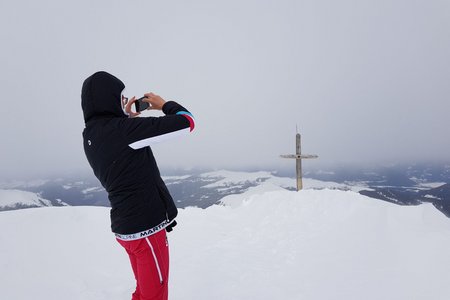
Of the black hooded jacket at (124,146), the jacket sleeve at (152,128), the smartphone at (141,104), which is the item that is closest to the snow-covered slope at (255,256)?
the black hooded jacket at (124,146)

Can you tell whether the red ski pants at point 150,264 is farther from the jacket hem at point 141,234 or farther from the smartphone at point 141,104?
the smartphone at point 141,104

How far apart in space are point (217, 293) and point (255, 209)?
505 centimetres

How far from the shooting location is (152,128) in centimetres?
199

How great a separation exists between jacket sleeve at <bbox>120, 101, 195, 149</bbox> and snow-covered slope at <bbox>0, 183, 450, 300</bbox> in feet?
8.98

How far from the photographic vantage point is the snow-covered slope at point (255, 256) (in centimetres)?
369

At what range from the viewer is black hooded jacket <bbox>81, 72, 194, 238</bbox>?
79.7 inches

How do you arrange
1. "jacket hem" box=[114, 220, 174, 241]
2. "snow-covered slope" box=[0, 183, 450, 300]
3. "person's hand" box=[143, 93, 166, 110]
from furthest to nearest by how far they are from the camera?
"snow-covered slope" box=[0, 183, 450, 300]
"person's hand" box=[143, 93, 166, 110]
"jacket hem" box=[114, 220, 174, 241]

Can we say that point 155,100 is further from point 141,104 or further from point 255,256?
point 255,256

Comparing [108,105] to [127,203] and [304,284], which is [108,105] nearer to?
[127,203]

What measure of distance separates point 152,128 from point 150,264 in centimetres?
117

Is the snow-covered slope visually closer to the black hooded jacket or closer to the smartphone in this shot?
the black hooded jacket

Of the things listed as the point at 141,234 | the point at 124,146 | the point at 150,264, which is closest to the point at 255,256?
the point at 150,264

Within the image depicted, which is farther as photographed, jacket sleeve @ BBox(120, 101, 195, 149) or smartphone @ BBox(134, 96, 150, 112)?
smartphone @ BBox(134, 96, 150, 112)

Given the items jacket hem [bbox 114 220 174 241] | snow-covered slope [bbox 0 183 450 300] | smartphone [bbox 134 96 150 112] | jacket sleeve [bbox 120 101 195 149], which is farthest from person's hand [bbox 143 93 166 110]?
snow-covered slope [bbox 0 183 450 300]
